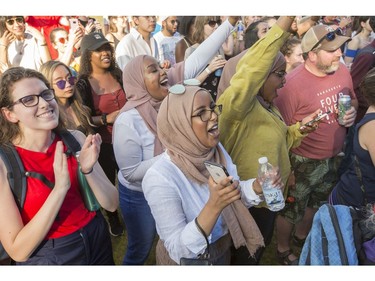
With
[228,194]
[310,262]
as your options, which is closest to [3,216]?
[228,194]

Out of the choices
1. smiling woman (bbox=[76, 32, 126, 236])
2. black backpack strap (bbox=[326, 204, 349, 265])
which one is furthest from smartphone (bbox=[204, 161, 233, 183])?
smiling woman (bbox=[76, 32, 126, 236])

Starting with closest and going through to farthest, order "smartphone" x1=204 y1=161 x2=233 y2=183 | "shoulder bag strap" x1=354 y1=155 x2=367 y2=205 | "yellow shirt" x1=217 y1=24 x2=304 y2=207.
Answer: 1. "smartphone" x1=204 y1=161 x2=233 y2=183
2. "yellow shirt" x1=217 y1=24 x2=304 y2=207
3. "shoulder bag strap" x1=354 y1=155 x2=367 y2=205

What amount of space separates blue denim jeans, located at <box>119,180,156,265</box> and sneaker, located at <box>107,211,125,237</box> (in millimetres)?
236

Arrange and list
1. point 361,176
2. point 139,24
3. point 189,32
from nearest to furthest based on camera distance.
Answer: point 361,176, point 139,24, point 189,32

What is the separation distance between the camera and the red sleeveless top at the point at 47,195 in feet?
4.82

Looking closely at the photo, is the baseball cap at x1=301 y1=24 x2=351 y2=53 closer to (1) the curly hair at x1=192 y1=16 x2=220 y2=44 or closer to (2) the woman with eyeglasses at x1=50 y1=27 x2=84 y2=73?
(1) the curly hair at x1=192 y1=16 x2=220 y2=44

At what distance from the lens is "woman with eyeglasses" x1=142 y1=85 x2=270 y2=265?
1357 mm

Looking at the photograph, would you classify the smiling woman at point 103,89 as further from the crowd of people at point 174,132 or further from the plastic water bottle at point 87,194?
the plastic water bottle at point 87,194

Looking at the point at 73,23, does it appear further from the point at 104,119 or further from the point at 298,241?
the point at 298,241

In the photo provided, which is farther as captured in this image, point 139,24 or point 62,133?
point 139,24

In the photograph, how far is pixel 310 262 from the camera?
150 centimetres

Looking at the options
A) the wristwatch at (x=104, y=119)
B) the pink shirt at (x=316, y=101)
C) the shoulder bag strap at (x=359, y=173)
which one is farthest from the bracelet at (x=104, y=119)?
the shoulder bag strap at (x=359, y=173)
